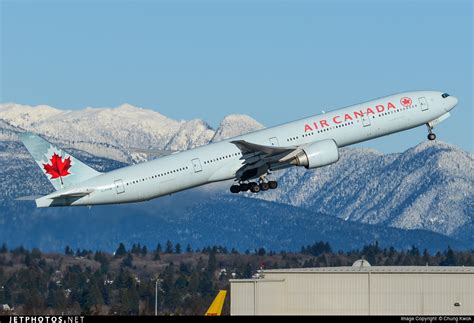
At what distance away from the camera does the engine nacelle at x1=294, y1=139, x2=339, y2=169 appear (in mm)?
98375

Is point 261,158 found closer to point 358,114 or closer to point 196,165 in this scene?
point 196,165

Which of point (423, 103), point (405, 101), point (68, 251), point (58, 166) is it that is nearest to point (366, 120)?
point (405, 101)

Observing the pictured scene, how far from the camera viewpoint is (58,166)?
97.6 metres

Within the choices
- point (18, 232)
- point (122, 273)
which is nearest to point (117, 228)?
point (18, 232)

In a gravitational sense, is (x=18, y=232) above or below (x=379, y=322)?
above

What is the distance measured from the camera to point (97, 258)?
193 meters

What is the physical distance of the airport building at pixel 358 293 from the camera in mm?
99000

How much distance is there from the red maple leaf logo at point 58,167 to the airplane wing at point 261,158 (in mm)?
12289

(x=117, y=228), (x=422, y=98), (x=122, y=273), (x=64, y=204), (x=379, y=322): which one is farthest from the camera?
(x=122, y=273)

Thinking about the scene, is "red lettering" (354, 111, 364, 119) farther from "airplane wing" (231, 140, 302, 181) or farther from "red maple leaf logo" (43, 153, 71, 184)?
"red maple leaf logo" (43, 153, 71, 184)

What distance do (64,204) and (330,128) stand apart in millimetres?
20249

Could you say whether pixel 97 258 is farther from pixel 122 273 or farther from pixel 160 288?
pixel 160 288

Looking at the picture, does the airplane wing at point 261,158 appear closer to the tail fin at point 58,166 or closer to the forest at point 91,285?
the tail fin at point 58,166

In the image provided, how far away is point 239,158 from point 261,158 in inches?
63.5
